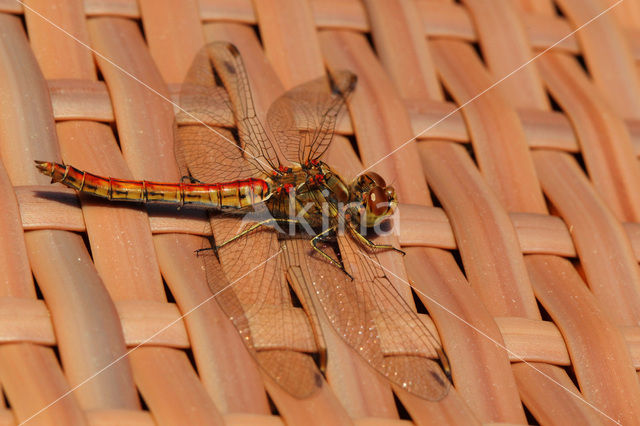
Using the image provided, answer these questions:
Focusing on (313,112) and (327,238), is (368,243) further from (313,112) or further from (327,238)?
(313,112)

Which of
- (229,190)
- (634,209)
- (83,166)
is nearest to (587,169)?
(634,209)

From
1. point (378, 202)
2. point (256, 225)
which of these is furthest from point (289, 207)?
point (378, 202)

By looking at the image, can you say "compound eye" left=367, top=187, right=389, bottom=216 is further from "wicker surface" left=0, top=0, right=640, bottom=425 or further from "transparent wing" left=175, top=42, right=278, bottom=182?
"transparent wing" left=175, top=42, right=278, bottom=182

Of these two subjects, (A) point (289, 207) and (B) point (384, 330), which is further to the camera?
(A) point (289, 207)

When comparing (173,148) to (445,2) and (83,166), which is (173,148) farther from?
(445,2)

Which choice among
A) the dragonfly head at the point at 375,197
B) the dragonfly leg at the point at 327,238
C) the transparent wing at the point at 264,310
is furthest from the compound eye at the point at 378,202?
A: the transparent wing at the point at 264,310

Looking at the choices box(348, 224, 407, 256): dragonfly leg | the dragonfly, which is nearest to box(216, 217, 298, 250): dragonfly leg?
the dragonfly
